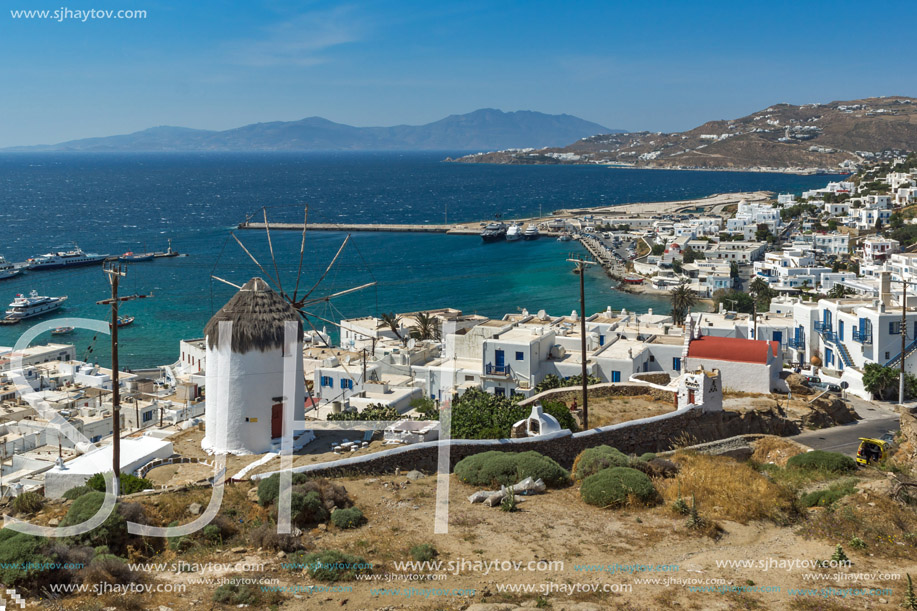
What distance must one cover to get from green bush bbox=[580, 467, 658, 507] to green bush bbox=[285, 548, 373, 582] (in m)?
5.19

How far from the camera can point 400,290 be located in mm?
94125

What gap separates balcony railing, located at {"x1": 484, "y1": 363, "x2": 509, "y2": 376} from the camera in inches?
1385

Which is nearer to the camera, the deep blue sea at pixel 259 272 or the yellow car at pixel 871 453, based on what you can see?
the yellow car at pixel 871 453

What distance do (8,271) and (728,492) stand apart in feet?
345

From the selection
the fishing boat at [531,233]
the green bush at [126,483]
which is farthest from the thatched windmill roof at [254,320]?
the fishing boat at [531,233]

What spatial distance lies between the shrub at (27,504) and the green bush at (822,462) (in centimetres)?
1631

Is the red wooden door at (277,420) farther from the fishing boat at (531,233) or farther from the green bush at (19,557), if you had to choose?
the fishing boat at (531,233)

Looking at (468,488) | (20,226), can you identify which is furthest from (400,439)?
(20,226)

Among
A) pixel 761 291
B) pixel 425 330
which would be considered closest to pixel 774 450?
pixel 425 330

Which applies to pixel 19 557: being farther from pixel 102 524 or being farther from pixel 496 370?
pixel 496 370

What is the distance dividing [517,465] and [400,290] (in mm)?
77680

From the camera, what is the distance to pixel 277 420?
2020 cm

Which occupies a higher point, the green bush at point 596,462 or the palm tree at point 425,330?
the green bush at point 596,462

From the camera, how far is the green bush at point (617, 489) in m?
15.6
